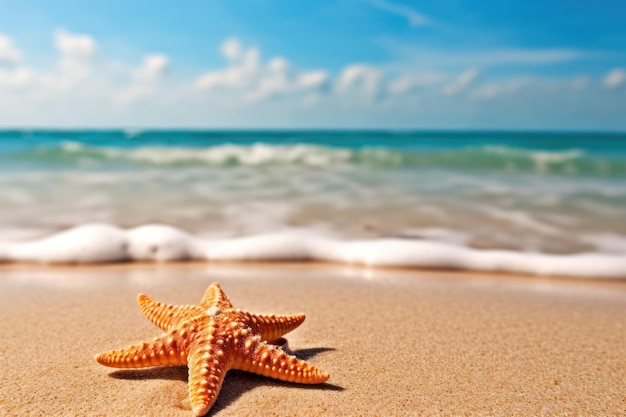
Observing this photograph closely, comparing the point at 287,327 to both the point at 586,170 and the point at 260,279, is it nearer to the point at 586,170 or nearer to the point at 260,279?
the point at 260,279

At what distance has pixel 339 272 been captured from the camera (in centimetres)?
471

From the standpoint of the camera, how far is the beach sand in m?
2.30

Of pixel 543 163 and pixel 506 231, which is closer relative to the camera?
pixel 506 231

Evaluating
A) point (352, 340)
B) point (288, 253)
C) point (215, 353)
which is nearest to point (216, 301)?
point (215, 353)

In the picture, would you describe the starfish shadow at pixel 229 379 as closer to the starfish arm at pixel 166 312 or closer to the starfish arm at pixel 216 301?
the starfish arm at pixel 166 312

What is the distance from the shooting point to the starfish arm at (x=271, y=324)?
2451 millimetres

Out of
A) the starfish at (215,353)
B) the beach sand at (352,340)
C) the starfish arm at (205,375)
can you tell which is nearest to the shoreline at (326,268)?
the beach sand at (352,340)

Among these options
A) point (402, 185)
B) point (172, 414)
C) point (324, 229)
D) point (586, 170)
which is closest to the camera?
point (172, 414)

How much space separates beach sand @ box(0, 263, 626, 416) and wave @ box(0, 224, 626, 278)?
0.19 meters

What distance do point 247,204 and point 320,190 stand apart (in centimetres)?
219

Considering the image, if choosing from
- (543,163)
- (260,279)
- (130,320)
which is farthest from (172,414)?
(543,163)

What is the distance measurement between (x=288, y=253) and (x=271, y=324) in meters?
2.58

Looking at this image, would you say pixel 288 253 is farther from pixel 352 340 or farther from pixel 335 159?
pixel 335 159

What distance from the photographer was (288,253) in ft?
16.7
